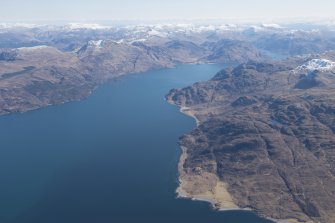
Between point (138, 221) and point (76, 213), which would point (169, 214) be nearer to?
point (138, 221)

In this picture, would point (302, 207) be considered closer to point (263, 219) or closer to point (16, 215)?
point (263, 219)

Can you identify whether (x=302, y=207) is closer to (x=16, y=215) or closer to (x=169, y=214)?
(x=169, y=214)

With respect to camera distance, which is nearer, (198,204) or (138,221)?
(138,221)

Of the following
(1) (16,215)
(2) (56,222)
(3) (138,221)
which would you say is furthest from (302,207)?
(1) (16,215)

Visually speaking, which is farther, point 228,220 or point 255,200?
point 255,200

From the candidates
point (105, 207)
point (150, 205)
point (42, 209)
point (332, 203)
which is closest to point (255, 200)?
point (332, 203)

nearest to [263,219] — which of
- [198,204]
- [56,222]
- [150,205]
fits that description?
[198,204]

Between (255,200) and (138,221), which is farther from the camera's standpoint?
(255,200)
